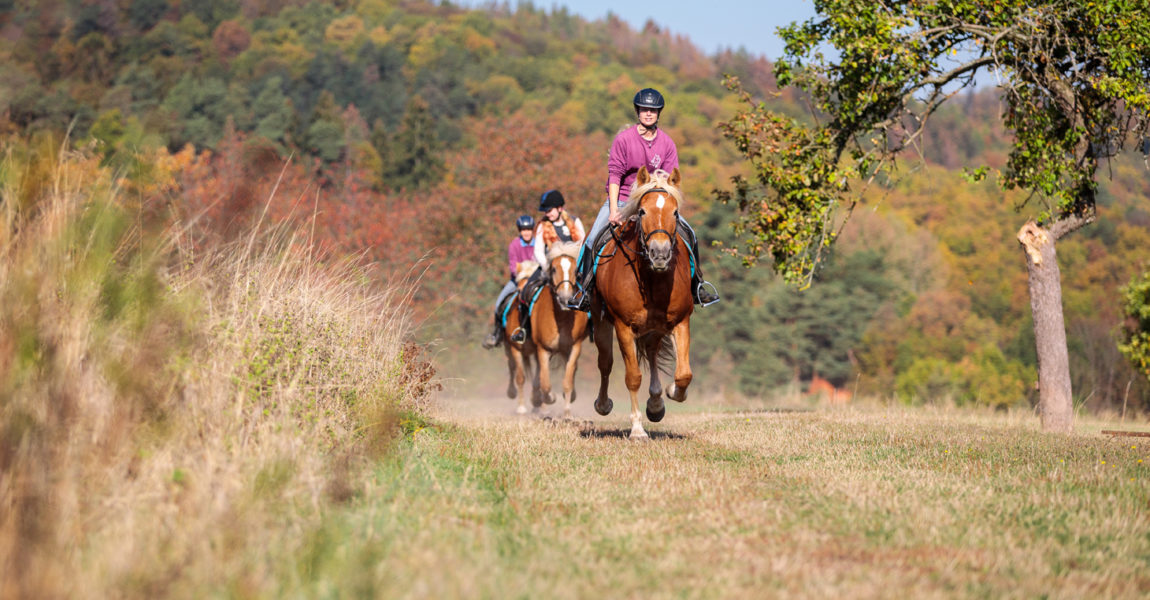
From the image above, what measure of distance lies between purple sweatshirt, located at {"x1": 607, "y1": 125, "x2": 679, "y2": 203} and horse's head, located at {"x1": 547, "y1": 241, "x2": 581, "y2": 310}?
12.6 ft

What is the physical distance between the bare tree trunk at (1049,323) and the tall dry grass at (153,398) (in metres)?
9.07

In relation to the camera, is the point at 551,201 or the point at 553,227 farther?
the point at 551,201

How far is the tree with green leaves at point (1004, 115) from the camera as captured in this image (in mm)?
13219

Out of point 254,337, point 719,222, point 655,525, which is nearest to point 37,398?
point 254,337

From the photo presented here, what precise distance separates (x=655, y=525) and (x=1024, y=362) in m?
72.0

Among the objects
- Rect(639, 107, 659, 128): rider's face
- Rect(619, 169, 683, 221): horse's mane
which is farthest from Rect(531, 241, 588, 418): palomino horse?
Rect(619, 169, 683, 221): horse's mane

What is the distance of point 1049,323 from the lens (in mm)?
14070

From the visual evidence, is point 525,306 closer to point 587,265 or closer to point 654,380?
point 587,265

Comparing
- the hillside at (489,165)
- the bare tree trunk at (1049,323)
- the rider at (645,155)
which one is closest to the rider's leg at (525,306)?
the hillside at (489,165)

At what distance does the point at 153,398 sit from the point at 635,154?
5611mm

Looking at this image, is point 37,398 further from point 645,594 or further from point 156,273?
point 645,594

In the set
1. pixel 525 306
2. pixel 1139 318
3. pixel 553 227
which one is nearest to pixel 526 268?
pixel 525 306

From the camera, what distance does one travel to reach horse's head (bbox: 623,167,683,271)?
879cm

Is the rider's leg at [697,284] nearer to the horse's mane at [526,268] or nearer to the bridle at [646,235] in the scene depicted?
the bridle at [646,235]
